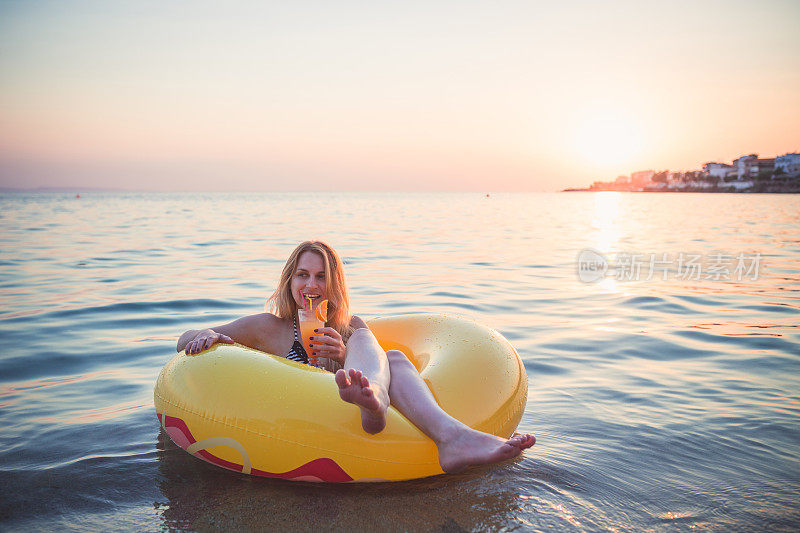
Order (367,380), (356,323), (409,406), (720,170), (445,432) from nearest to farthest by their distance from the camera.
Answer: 1. (367,380)
2. (445,432)
3. (409,406)
4. (356,323)
5. (720,170)

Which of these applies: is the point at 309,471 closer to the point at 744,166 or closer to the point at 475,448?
the point at 475,448

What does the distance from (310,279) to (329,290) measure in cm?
13

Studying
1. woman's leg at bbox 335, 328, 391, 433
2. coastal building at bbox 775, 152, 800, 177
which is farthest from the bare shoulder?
coastal building at bbox 775, 152, 800, 177

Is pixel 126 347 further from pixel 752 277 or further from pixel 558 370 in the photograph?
pixel 752 277

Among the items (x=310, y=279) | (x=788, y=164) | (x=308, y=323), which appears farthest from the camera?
(x=788, y=164)

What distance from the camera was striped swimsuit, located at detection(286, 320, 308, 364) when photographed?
11.9 ft

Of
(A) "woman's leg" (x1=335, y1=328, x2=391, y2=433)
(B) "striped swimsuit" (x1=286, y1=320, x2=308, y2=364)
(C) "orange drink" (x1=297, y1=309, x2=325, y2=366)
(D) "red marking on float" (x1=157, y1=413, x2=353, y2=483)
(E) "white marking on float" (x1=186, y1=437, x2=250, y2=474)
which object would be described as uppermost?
(C) "orange drink" (x1=297, y1=309, x2=325, y2=366)

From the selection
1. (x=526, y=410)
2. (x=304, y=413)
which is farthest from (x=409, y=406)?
(x=526, y=410)

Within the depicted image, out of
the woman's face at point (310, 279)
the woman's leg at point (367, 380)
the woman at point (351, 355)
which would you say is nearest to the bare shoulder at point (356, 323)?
the woman at point (351, 355)

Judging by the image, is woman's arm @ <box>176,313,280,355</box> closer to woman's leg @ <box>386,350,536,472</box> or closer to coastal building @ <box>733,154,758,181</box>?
woman's leg @ <box>386,350,536,472</box>

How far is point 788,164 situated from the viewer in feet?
301

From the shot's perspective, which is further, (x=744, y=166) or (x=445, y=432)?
(x=744, y=166)

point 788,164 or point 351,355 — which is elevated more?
point 788,164

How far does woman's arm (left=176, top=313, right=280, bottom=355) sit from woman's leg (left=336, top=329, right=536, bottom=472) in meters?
0.73
